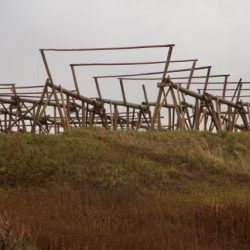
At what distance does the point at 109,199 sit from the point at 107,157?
3.59m

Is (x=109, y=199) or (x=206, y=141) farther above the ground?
(x=206, y=141)

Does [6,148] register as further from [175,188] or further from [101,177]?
[175,188]

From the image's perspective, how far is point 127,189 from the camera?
53.3ft

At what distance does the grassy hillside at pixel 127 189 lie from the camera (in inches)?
418

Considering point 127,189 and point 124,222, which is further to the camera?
point 127,189

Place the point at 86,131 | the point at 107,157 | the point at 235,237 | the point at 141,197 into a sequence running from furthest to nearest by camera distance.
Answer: the point at 86,131 → the point at 107,157 → the point at 141,197 → the point at 235,237

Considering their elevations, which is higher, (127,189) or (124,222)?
(127,189)

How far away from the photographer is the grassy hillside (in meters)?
10.6

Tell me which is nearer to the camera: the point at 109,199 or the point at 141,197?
the point at 109,199

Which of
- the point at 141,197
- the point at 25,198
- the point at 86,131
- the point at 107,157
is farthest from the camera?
the point at 86,131

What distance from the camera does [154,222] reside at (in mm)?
11727

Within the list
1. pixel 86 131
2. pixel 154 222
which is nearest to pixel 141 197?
pixel 154 222

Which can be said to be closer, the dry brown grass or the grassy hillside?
the dry brown grass

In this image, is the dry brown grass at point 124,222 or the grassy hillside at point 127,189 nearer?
the dry brown grass at point 124,222
